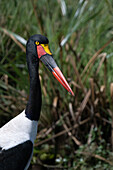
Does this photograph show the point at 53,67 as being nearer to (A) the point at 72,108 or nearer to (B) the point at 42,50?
(B) the point at 42,50

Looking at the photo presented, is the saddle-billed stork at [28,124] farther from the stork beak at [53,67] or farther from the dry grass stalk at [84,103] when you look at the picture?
the dry grass stalk at [84,103]

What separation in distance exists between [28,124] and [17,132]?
0.11 m

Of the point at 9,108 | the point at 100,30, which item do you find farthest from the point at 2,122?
the point at 100,30

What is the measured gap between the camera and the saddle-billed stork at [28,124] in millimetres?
2252

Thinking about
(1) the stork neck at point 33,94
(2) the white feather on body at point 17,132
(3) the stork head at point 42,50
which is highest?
(3) the stork head at point 42,50

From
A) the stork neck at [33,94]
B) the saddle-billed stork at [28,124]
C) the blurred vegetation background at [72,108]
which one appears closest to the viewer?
the saddle-billed stork at [28,124]

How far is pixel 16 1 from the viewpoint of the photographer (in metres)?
4.32

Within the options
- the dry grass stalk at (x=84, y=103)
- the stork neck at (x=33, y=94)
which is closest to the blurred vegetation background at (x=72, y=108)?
the dry grass stalk at (x=84, y=103)

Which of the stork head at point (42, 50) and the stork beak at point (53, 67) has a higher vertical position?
the stork head at point (42, 50)

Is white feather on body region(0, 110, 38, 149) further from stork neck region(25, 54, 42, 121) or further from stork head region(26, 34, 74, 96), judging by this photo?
stork head region(26, 34, 74, 96)

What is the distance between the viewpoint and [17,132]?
239 cm

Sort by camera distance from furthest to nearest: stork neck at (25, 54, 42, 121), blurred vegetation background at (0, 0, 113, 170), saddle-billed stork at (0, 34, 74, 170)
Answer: blurred vegetation background at (0, 0, 113, 170) < stork neck at (25, 54, 42, 121) < saddle-billed stork at (0, 34, 74, 170)

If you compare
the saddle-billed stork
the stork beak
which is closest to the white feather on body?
the saddle-billed stork

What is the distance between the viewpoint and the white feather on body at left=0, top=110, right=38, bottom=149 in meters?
2.29
